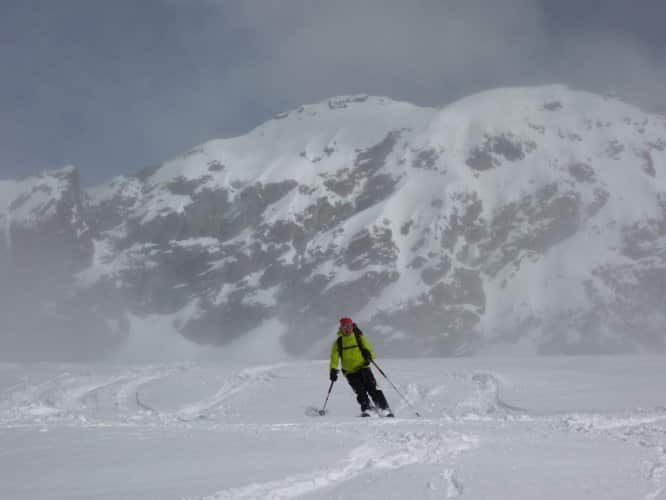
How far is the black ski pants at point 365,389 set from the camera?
539 inches

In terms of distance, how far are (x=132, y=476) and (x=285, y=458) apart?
1.64 meters

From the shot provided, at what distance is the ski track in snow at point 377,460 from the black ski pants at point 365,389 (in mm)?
4810

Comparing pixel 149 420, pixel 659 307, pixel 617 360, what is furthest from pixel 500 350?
pixel 149 420

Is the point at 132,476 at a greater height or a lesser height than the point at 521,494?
greater

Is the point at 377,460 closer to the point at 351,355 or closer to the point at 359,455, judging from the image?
the point at 359,455

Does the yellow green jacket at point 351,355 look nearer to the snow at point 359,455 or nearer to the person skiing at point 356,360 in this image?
the person skiing at point 356,360

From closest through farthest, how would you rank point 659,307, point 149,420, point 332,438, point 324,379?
point 332,438 < point 149,420 < point 324,379 < point 659,307

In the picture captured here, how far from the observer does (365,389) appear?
13.9m

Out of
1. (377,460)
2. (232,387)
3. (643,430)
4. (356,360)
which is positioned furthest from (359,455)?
(232,387)

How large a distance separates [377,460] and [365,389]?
709cm

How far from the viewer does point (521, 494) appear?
5375 mm

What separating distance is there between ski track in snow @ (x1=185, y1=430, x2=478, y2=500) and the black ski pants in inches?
189

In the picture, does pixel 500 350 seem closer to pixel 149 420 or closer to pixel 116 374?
pixel 116 374

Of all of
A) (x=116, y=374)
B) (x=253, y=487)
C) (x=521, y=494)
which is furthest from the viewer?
(x=116, y=374)
